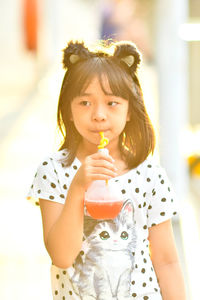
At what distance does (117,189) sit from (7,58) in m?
21.6

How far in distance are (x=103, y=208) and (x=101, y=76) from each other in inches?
15.5

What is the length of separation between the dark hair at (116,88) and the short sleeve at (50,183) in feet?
0.15

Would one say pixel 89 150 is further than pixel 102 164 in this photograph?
Yes

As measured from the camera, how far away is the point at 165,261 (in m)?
2.21

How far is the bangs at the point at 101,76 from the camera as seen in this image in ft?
6.79

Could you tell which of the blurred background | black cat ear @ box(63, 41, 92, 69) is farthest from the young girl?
the blurred background

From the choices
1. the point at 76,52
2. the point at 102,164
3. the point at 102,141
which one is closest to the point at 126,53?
the point at 76,52

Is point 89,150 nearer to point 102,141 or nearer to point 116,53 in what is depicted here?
point 102,141

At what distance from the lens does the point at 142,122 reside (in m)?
2.23

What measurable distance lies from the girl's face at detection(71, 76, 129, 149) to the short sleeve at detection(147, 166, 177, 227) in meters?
0.21

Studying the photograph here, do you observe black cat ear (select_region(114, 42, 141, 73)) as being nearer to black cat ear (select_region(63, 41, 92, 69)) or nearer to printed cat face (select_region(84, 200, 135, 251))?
black cat ear (select_region(63, 41, 92, 69))

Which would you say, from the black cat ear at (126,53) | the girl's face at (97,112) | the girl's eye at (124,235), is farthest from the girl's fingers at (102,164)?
the black cat ear at (126,53)

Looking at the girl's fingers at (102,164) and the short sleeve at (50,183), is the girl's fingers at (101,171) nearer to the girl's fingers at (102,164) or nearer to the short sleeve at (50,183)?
the girl's fingers at (102,164)

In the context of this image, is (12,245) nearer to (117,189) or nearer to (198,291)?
(198,291)
